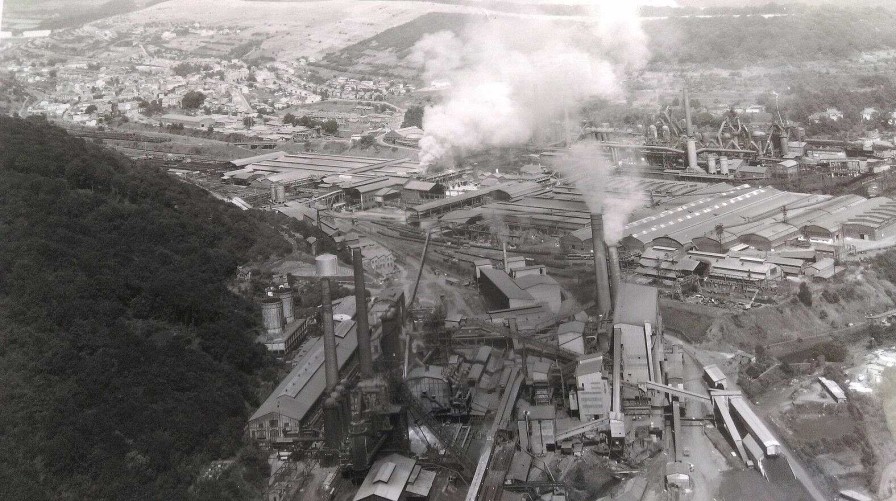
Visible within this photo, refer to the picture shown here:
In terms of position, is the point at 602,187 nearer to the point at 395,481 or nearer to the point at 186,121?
the point at 186,121

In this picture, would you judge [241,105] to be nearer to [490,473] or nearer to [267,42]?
[267,42]

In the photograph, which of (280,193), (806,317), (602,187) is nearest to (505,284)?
(602,187)

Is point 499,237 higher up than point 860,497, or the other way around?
point 499,237

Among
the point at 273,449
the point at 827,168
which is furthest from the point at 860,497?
the point at 827,168

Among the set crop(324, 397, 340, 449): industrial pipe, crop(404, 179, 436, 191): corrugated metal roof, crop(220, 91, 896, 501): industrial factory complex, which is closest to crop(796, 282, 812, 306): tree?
crop(220, 91, 896, 501): industrial factory complex

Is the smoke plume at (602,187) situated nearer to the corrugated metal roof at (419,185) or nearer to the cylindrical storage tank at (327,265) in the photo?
the corrugated metal roof at (419,185)

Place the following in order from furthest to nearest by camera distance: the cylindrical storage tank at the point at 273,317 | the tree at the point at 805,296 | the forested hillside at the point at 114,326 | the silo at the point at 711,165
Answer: the silo at the point at 711,165 → the tree at the point at 805,296 → the cylindrical storage tank at the point at 273,317 → the forested hillside at the point at 114,326

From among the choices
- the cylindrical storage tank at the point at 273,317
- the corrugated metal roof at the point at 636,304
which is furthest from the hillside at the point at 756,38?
the corrugated metal roof at the point at 636,304
